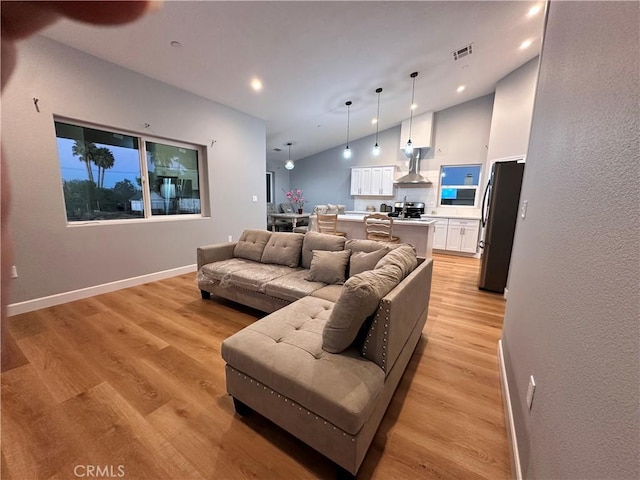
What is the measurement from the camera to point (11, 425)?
1.53 meters

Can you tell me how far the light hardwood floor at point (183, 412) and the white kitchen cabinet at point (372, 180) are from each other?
4.61 meters

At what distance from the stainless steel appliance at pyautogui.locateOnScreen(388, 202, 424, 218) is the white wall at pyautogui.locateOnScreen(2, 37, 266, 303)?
311cm

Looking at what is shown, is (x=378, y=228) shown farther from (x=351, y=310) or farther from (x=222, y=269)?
(x=351, y=310)

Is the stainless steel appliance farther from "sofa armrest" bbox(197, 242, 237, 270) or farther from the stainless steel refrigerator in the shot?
"sofa armrest" bbox(197, 242, 237, 270)

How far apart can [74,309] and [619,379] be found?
12.9 ft

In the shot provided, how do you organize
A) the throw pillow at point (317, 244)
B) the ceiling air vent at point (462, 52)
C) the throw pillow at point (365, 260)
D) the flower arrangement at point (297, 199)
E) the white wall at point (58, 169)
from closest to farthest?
the throw pillow at point (365, 260)
the white wall at point (58, 169)
the throw pillow at point (317, 244)
the ceiling air vent at point (462, 52)
the flower arrangement at point (297, 199)

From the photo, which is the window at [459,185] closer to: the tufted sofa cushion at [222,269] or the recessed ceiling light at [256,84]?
the recessed ceiling light at [256,84]

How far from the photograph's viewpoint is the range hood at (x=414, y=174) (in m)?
6.23

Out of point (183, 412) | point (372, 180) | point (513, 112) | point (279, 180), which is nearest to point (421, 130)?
point (372, 180)

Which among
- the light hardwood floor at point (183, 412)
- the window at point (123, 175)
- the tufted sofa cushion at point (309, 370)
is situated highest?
the window at point (123, 175)

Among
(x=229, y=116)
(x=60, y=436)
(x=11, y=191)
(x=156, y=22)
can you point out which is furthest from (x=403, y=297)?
(x=229, y=116)

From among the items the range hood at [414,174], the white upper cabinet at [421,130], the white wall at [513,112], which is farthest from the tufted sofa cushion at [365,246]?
the white upper cabinet at [421,130]

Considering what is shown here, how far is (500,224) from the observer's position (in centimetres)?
347

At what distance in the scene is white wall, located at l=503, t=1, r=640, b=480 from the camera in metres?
0.70
